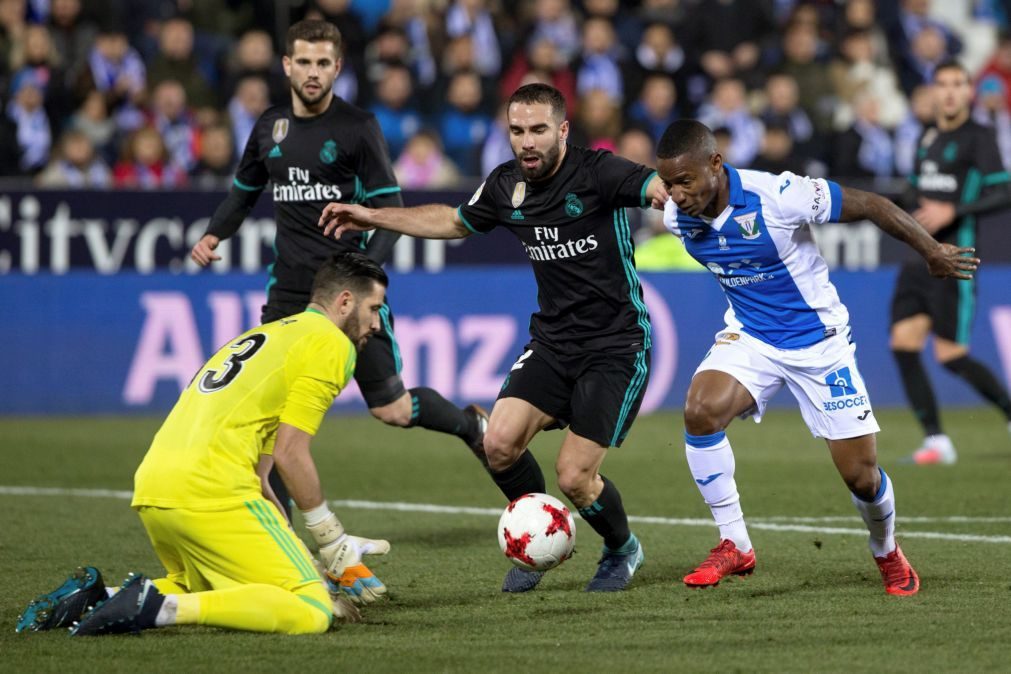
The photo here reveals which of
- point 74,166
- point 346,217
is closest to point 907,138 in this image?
point 74,166

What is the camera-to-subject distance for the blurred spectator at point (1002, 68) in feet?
62.8

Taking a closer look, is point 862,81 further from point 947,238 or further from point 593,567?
point 593,567

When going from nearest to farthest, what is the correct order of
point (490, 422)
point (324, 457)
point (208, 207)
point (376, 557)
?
point (490, 422)
point (376, 557)
point (324, 457)
point (208, 207)

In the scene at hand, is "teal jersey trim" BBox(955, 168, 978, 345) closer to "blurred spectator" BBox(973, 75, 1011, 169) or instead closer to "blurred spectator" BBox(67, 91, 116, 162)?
"blurred spectator" BBox(973, 75, 1011, 169)

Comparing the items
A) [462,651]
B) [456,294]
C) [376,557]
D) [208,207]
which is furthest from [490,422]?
[208,207]

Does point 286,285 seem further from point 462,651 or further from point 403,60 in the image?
point 403,60

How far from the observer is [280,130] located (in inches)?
314

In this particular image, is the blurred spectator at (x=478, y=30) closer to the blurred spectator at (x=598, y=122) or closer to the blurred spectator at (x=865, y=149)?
the blurred spectator at (x=598, y=122)

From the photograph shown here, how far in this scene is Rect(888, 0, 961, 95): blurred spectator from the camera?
62.4 feet

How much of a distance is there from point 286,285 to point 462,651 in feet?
9.60

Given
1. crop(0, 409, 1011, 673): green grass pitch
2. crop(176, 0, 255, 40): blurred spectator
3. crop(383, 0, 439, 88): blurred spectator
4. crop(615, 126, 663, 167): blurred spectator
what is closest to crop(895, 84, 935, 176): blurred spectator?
crop(615, 126, 663, 167): blurred spectator

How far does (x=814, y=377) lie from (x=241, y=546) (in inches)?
96.1

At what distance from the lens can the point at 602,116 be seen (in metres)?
16.4

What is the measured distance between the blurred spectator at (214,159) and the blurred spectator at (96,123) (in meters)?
0.86
